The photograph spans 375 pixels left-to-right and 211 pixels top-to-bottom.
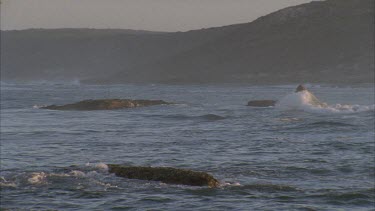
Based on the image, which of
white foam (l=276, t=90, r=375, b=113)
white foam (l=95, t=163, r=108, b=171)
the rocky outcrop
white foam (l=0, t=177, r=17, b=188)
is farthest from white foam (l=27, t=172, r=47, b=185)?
the rocky outcrop

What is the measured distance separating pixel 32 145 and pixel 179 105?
112ft

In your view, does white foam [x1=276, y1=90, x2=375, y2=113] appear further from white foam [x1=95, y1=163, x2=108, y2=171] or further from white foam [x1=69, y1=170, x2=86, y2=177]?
white foam [x1=69, y1=170, x2=86, y2=177]

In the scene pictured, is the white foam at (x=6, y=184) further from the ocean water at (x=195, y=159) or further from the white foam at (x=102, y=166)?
the white foam at (x=102, y=166)

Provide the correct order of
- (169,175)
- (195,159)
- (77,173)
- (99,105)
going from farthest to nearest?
(99,105) < (195,159) < (77,173) < (169,175)

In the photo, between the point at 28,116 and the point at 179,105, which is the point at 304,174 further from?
the point at 179,105

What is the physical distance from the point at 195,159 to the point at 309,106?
101 ft

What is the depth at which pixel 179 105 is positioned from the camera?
227 ft

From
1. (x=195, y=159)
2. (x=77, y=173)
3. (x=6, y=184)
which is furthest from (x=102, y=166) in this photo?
(x=195, y=159)

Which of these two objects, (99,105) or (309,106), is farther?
(99,105)

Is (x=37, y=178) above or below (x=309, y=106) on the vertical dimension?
above

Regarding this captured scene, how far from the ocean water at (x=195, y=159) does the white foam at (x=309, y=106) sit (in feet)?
9.94

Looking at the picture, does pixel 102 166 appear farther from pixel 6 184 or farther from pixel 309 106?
pixel 309 106

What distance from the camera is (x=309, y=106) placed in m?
60.6

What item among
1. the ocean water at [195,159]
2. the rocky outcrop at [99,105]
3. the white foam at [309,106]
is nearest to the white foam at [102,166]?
the ocean water at [195,159]
